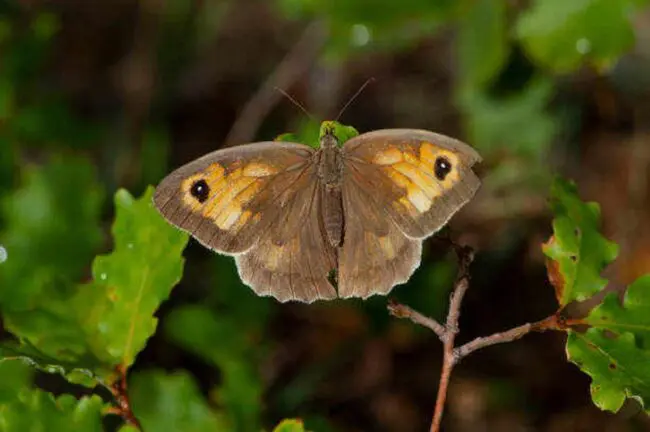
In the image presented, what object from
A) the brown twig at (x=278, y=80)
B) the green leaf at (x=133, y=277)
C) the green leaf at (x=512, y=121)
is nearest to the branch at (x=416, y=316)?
the green leaf at (x=133, y=277)

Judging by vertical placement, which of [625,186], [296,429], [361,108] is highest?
[296,429]

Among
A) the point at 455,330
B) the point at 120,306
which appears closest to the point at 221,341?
the point at 120,306

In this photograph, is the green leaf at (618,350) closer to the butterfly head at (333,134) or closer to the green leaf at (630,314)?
the green leaf at (630,314)

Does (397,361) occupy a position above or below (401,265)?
below

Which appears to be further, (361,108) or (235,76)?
(235,76)

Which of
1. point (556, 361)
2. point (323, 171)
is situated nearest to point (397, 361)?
point (556, 361)

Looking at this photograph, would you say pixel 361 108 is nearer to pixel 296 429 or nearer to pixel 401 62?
pixel 401 62

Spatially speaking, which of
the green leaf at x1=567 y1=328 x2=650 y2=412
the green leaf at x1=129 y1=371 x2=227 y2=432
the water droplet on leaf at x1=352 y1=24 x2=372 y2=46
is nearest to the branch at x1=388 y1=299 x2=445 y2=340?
the green leaf at x1=567 y1=328 x2=650 y2=412
